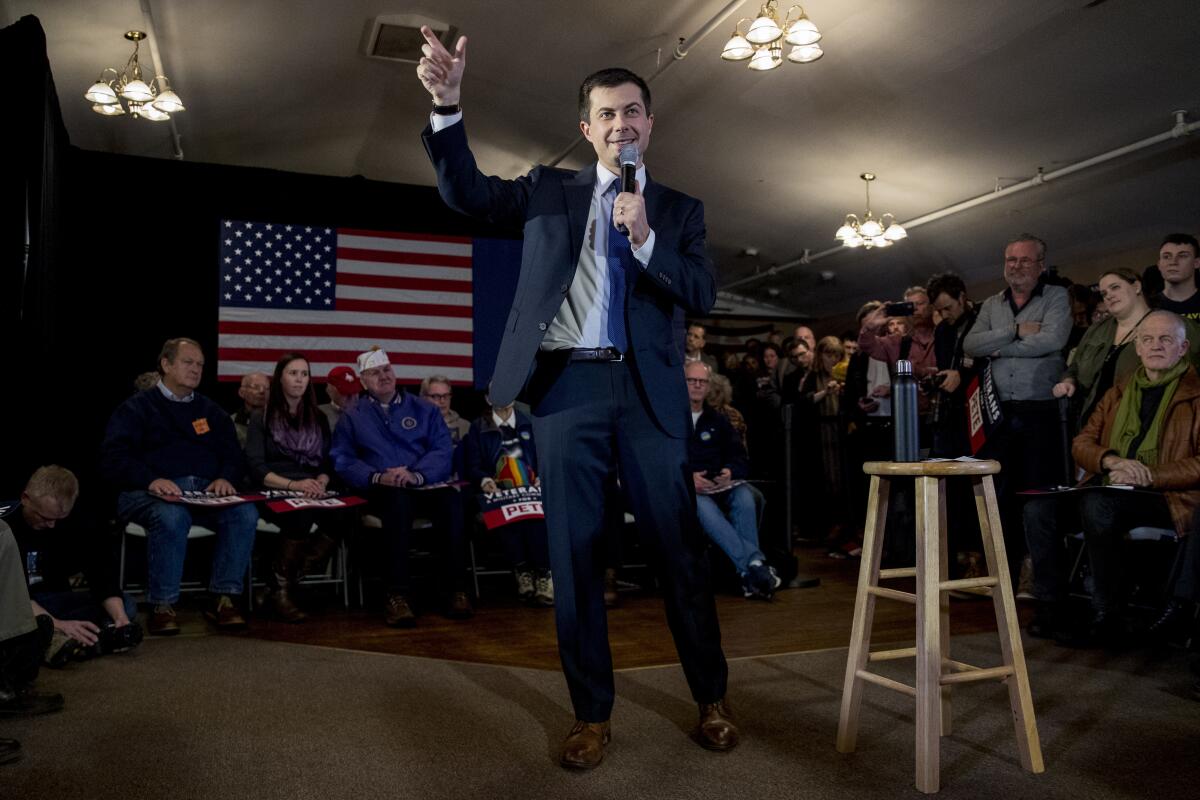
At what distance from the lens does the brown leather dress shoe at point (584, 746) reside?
1735mm

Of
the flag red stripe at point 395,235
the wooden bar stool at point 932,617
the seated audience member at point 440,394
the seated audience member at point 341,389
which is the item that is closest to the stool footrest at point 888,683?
the wooden bar stool at point 932,617

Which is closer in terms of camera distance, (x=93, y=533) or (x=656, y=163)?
(x=93, y=533)

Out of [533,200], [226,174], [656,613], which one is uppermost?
[226,174]

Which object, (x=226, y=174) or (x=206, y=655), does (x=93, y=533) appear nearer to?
(x=206, y=655)

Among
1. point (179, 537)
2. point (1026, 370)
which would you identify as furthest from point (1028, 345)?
point (179, 537)

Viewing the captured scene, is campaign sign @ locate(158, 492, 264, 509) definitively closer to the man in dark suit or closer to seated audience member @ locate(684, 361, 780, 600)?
seated audience member @ locate(684, 361, 780, 600)

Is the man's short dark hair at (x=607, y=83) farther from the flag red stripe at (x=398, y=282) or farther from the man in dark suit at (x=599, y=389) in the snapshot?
the flag red stripe at (x=398, y=282)

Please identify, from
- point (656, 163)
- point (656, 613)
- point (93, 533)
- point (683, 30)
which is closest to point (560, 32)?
point (683, 30)

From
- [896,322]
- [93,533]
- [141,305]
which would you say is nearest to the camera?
[93,533]

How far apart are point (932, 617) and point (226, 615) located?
9.26 feet

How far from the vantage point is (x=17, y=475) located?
4.33 meters

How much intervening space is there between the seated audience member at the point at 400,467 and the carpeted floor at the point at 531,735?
1110 millimetres

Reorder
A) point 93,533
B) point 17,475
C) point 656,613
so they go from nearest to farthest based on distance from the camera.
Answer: point 93,533 → point 656,613 → point 17,475

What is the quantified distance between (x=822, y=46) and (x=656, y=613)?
14.9 ft
